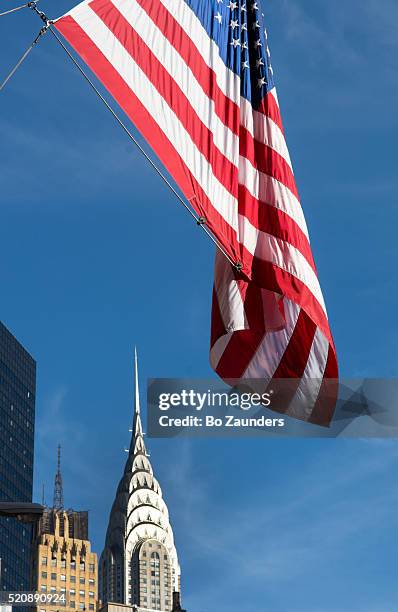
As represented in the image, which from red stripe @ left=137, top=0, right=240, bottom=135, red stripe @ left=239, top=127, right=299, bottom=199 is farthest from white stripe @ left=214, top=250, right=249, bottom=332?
red stripe @ left=137, top=0, right=240, bottom=135

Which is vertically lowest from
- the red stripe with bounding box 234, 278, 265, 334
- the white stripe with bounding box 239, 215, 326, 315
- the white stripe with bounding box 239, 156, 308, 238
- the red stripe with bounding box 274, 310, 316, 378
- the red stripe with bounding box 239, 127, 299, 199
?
the red stripe with bounding box 274, 310, 316, 378

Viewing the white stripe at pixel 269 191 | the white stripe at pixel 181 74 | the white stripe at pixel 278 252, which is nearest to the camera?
the white stripe at pixel 181 74

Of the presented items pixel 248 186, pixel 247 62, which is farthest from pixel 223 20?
pixel 248 186

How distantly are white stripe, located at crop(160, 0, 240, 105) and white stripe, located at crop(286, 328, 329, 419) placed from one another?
17.9 ft

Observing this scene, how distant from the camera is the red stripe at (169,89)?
22922mm

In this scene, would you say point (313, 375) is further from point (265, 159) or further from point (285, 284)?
point (265, 159)

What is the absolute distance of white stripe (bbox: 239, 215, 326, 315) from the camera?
25328 mm

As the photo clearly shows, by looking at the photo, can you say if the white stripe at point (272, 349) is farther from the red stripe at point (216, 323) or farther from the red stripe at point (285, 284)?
the red stripe at point (216, 323)

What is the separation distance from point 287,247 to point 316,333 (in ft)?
6.79

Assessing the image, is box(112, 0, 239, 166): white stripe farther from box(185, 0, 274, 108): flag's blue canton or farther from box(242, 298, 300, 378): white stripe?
box(242, 298, 300, 378): white stripe

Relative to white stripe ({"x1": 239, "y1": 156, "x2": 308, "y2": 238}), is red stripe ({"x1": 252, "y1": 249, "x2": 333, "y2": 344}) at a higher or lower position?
lower

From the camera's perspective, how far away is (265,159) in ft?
87.6

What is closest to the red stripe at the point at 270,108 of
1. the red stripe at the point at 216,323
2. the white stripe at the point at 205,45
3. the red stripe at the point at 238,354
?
the white stripe at the point at 205,45

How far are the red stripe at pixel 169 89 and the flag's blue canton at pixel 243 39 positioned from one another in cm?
230
